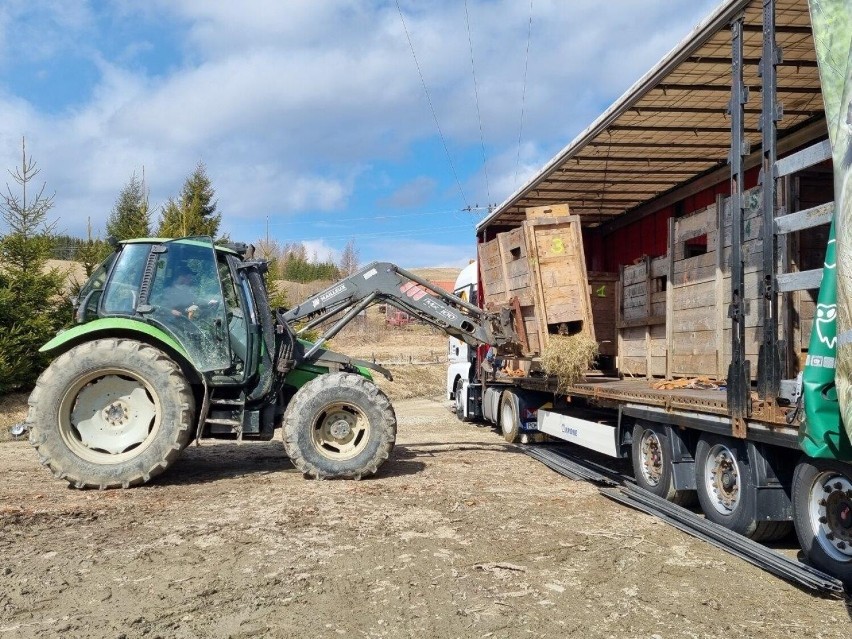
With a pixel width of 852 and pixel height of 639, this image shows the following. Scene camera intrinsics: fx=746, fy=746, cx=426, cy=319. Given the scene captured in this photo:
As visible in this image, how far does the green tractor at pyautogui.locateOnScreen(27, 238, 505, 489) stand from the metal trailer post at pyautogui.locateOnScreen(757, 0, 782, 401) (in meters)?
4.05

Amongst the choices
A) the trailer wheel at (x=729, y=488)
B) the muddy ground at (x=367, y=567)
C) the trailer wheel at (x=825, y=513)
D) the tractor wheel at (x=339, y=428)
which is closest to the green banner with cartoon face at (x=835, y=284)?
the trailer wheel at (x=825, y=513)

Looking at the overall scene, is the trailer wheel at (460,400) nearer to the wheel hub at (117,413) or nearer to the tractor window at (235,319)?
the tractor window at (235,319)

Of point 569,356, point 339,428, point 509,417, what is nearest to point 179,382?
point 339,428

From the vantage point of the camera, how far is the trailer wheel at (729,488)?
545 centimetres

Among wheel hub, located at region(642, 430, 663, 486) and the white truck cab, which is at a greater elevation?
the white truck cab

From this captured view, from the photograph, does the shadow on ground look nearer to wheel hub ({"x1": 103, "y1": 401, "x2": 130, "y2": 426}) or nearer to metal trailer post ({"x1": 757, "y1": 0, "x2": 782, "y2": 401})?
wheel hub ({"x1": 103, "y1": 401, "x2": 130, "y2": 426})

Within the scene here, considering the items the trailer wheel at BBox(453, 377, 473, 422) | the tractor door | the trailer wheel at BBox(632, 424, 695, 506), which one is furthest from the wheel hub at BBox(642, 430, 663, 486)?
the trailer wheel at BBox(453, 377, 473, 422)

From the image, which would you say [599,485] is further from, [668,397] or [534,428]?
[534,428]

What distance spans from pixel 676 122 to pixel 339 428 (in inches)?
204

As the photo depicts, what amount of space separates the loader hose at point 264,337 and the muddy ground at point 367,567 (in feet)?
3.26

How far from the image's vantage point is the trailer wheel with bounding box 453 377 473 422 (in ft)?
49.8

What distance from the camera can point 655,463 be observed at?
7.30 m

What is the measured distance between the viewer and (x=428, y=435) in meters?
13.4

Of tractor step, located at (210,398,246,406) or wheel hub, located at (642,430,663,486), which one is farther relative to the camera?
tractor step, located at (210,398,246,406)
